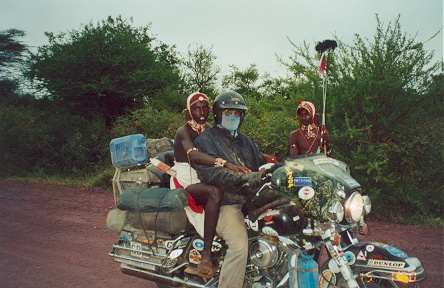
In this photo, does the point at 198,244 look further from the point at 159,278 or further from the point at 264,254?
the point at 264,254

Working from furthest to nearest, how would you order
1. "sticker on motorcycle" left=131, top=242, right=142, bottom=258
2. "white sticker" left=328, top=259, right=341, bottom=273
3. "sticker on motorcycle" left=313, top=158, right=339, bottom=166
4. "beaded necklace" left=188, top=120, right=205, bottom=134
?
"beaded necklace" left=188, top=120, right=205, bottom=134 → "sticker on motorcycle" left=131, top=242, right=142, bottom=258 → "sticker on motorcycle" left=313, top=158, right=339, bottom=166 → "white sticker" left=328, top=259, right=341, bottom=273

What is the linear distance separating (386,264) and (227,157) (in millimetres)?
1617

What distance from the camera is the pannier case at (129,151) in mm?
4547

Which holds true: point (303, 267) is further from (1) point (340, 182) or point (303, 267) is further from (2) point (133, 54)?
(2) point (133, 54)

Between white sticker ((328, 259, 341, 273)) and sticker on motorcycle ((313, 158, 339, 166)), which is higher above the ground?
sticker on motorcycle ((313, 158, 339, 166))

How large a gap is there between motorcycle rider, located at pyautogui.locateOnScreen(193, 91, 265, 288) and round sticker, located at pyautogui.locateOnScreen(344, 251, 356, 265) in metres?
0.84

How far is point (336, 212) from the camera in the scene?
9.85 ft

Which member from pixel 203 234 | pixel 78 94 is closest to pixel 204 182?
pixel 203 234

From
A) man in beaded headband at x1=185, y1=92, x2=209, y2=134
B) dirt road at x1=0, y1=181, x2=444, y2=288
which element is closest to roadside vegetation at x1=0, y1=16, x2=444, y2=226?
dirt road at x1=0, y1=181, x2=444, y2=288

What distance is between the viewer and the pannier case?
14.9 ft

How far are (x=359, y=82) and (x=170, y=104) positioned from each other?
10.5m

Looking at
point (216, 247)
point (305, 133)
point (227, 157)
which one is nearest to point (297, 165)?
point (227, 157)

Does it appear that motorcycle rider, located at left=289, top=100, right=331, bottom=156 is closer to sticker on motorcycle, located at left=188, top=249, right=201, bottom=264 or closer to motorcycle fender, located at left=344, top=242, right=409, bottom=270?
sticker on motorcycle, located at left=188, top=249, right=201, bottom=264

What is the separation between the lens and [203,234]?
12.5 ft
